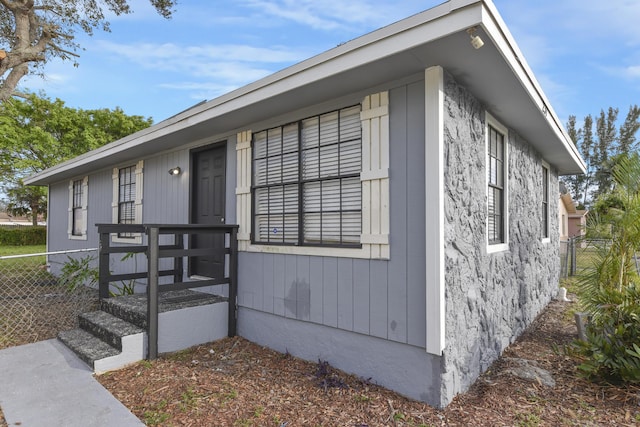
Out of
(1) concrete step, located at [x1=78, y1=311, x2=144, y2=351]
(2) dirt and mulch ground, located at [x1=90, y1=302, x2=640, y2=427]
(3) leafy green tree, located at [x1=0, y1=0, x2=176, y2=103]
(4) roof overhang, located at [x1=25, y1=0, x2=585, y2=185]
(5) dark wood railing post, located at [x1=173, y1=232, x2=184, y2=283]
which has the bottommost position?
(2) dirt and mulch ground, located at [x1=90, y1=302, x2=640, y2=427]

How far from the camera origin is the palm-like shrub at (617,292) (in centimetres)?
288

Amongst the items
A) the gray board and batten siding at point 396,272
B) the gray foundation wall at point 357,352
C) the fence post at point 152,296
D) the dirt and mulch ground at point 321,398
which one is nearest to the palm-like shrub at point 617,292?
the dirt and mulch ground at point 321,398

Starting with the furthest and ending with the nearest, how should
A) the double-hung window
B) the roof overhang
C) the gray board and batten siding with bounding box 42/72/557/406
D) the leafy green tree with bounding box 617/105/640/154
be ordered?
the leafy green tree with bounding box 617/105/640/154 < the double-hung window < the gray board and batten siding with bounding box 42/72/557/406 < the roof overhang

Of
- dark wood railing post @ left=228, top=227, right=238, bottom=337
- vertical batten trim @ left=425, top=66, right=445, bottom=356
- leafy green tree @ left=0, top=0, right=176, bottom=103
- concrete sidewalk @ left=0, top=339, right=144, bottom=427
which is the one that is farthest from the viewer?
leafy green tree @ left=0, top=0, right=176, bottom=103

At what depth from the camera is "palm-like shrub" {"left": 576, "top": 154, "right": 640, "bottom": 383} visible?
288 centimetres

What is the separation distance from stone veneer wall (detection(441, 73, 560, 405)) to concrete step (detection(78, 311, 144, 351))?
9.63ft

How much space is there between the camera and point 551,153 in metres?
5.85

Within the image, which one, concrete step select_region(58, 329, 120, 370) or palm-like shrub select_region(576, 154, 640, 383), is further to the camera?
concrete step select_region(58, 329, 120, 370)

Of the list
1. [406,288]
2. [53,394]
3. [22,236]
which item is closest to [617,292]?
[406,288]

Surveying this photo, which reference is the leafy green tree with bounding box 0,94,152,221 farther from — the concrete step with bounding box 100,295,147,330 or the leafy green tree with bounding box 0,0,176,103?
the concrete step with bounding box 100,295,147,330

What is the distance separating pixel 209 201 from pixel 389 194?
2874mm

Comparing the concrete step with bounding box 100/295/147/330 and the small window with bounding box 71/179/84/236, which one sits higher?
the small window with bounding box 71/179/84/236

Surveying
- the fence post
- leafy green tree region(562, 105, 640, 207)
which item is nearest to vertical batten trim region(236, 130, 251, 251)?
the fence post

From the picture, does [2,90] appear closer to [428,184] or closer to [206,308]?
[206,308]
